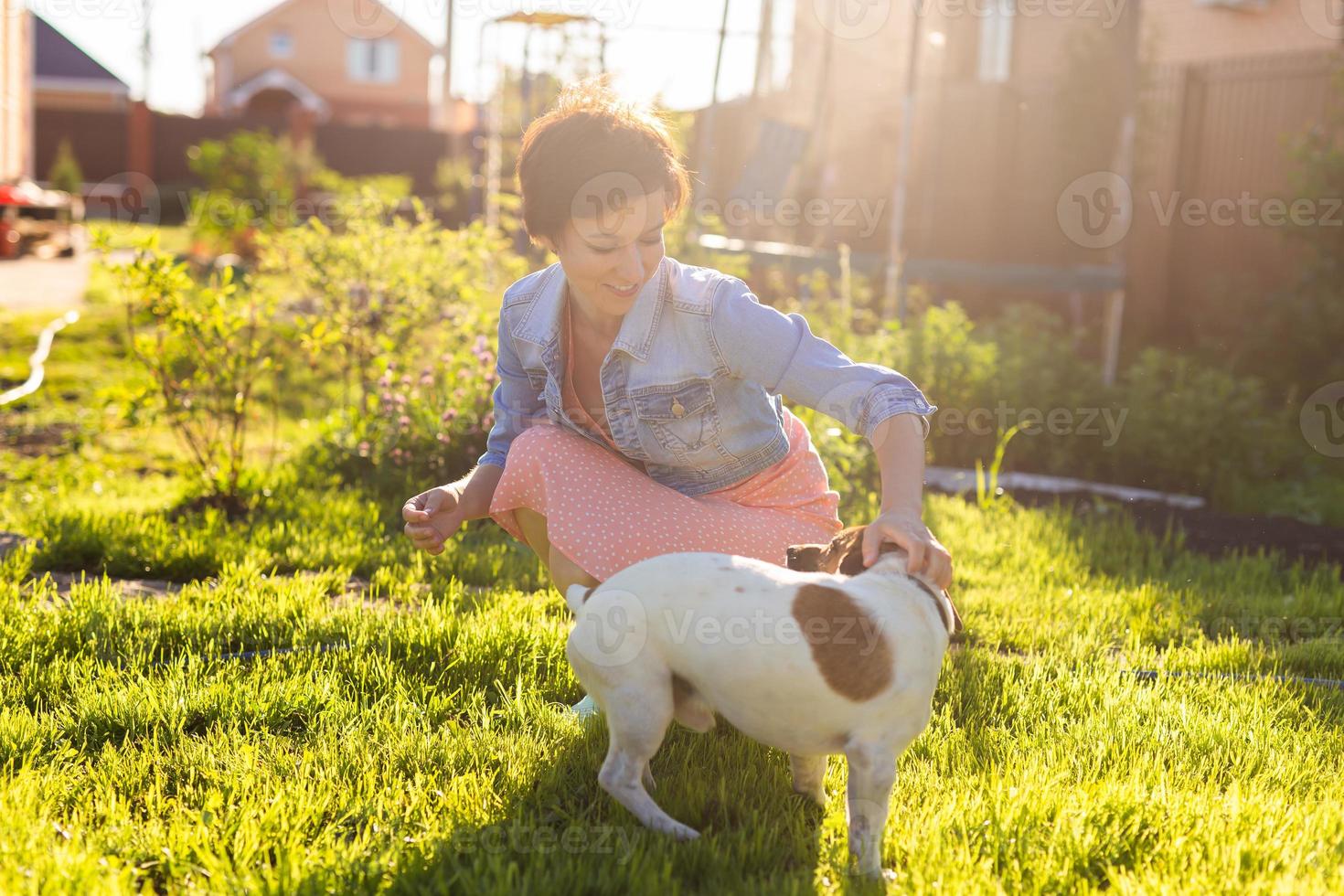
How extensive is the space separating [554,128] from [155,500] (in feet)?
10.1

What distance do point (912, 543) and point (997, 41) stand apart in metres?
12.0

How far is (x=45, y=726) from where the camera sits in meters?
2.48

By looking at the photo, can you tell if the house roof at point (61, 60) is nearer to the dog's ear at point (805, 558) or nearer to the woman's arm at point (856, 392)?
the woman's arm at point (856, 392)

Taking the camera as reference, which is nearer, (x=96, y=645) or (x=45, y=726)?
(x=45, y=726)

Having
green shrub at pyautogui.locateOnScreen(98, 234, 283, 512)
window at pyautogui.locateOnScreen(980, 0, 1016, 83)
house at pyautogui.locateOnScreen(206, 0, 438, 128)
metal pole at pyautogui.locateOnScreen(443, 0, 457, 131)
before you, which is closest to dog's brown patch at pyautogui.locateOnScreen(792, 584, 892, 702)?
green shrub at pyautogui.locateOnScreen(98, 234, 283, 512)

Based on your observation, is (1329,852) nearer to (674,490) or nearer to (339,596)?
(674,490)

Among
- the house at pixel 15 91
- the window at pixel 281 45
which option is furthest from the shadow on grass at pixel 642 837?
the window at pixel 281 45

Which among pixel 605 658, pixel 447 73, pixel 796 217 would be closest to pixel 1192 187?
pixel 796 217

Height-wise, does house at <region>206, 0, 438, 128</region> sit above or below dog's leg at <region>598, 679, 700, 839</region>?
above

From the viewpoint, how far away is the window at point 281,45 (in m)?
39.2

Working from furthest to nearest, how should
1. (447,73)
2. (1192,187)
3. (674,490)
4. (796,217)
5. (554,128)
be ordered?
(796,217) → (1192,187) → (447,73) → (674,490) → (554,128)

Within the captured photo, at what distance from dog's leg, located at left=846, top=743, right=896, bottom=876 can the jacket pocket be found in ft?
3.29

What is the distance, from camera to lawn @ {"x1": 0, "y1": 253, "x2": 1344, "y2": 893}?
6.66 ft

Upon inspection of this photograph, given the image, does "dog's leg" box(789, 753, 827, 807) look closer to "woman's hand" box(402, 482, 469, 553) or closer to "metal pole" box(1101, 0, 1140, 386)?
"woman's hand" box(402, 482, 469, 553)
